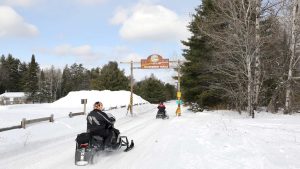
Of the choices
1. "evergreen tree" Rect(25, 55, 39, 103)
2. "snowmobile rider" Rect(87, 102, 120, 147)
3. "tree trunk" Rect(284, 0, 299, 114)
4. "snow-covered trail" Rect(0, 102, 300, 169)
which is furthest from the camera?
"evergreen tree" Rect(25, 55, 39, 103)

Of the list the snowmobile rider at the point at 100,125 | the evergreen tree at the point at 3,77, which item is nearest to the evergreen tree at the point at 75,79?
the evergreen tree at the point at 3,77

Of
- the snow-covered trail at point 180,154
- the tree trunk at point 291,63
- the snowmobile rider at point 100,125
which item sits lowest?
the snow-covered trail at point 180,154

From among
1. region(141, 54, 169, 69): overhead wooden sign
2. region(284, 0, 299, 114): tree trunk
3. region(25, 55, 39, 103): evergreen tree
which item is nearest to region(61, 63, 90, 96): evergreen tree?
region(25, 55, 39, 103): evergreen tree

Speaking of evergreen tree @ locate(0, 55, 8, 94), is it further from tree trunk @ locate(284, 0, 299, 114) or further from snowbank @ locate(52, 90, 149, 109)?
tree trunk @ locate(284, 0, 299, 114)

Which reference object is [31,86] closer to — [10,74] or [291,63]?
[10,74]

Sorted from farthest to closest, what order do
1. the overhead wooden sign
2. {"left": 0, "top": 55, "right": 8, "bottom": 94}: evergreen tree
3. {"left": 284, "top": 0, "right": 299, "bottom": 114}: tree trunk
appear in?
{"left": 0, "top": 55, "right": 8, "bottom": 94}: evergreen tree < the overhead wooden sign < {"left": 284, "top": 0, "right": 299, "bottom": 114}: tree trunk

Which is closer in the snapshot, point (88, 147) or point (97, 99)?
point (88, 147)

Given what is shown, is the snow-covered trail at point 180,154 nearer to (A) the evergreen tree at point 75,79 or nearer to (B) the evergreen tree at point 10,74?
(A) the evergreen tree at point 75,79

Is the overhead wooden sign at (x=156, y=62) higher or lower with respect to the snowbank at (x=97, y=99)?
higher

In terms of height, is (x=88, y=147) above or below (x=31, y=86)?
below

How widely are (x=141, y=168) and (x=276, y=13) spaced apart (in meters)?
19.7

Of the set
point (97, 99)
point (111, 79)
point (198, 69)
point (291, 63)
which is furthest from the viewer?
point (111, 79)

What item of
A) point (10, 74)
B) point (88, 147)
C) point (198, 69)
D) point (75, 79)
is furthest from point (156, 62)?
point (75, 79)

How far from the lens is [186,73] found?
118 feet
